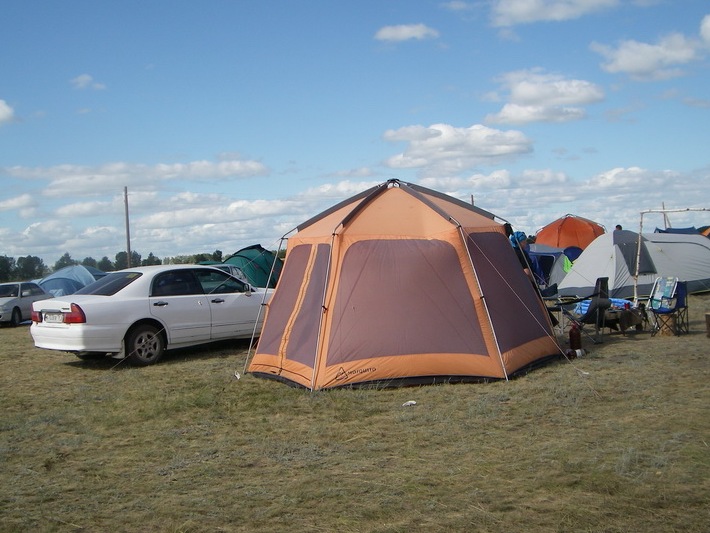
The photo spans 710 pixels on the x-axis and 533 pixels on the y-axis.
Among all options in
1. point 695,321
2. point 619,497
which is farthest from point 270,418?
point 695,321

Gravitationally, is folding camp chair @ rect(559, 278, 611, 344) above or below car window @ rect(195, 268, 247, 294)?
below

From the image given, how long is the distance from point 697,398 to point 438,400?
2.77 metres

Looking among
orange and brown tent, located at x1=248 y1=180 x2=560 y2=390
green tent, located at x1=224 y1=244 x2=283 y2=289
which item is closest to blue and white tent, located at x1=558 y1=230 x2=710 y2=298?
green tent, located at x1=224 y1=244 x2=283 y2=289

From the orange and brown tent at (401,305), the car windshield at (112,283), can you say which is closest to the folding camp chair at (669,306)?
the orange and brown tent at (401,305)

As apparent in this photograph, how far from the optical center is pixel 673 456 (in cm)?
601

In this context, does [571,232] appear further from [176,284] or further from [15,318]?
[176,284]

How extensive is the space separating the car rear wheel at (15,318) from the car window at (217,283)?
11335 millimetres

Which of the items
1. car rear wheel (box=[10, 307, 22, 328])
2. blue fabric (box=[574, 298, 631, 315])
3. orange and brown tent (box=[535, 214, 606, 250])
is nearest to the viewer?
blue fabric (box=[574, 298, 631, 315])

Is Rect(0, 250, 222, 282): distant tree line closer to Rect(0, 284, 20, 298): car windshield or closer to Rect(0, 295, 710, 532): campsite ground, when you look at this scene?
Rect(0, 284, 20, 298): car windshield

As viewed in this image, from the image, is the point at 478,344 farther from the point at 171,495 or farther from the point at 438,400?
the point at 171,495

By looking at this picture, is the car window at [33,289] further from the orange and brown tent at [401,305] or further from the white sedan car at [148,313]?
the orange and brown tent at [401,305]

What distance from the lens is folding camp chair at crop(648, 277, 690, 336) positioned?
13070 millimetres

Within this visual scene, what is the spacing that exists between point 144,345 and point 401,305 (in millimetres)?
4718

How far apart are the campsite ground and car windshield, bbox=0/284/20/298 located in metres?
13.4
